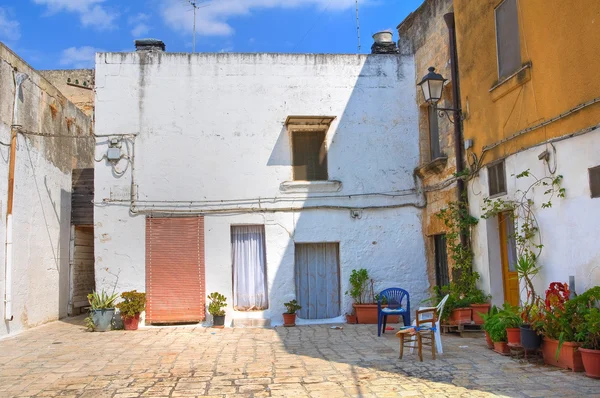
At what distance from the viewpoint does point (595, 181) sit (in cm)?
581

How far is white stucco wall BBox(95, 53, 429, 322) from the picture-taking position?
35.5ft

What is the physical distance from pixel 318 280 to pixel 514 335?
5187 millimetres

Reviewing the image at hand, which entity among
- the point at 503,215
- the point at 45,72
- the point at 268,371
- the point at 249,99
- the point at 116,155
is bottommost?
the point at 268,371

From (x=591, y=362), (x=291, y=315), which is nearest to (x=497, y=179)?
(x=591, y=362)

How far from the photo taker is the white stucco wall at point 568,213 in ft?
19.3

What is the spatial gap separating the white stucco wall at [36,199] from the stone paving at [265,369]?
1.26 meters

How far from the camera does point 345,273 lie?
1099cm

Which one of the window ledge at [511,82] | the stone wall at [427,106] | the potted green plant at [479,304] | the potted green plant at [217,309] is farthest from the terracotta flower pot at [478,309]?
the potted green plant at [217,309]

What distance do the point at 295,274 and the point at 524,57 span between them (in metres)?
6.07

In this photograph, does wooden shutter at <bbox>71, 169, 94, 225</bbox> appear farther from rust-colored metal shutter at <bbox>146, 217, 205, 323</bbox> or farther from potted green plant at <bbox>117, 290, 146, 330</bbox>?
potted green plant at <bbox>117, 290, 146, 330</bbox>

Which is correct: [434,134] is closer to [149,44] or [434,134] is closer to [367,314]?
[367,314]

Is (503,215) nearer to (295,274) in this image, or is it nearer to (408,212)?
(408,212)

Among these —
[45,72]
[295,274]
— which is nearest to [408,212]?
[295,274]

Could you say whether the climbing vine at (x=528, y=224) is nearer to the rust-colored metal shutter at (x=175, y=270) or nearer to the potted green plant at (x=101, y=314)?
the rust-colored metal shutter at (x=175, y=270)
